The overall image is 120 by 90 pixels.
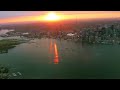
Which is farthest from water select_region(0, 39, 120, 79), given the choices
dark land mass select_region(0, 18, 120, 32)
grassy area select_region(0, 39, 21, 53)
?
dark land mass select_region(0, 18, 120, 32)

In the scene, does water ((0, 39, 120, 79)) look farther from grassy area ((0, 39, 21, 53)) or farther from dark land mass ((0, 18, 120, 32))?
dark land mass ((0, 18, 120, 32))

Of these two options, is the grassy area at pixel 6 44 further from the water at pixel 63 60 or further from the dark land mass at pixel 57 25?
the dark land mass at pixel 57 25

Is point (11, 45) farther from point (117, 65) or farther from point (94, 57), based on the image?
point (117, 65)

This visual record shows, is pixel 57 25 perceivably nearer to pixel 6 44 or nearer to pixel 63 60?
pixel 63 60

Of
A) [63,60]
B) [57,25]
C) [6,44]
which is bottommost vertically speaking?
[63,60]

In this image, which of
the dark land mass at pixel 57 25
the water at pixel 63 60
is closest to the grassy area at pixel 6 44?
the water at pixel 63 60

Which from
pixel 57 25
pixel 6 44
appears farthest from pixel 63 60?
pixel 6 44
